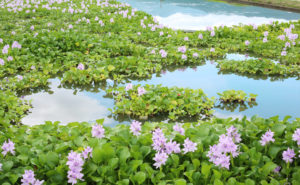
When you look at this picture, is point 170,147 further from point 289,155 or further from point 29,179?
point 29,179

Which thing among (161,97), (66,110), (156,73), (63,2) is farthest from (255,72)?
(63,2)

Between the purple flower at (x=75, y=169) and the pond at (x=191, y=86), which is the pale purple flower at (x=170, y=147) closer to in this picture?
the purple flower at (x=75, y=169)

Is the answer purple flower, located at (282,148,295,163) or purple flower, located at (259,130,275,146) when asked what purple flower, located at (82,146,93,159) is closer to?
purple flower, located at (259,130,275,146)

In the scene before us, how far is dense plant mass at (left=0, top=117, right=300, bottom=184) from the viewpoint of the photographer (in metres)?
2.04

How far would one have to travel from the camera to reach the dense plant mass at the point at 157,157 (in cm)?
204

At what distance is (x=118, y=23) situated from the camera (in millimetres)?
8406

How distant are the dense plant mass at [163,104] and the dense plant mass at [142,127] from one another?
13mm

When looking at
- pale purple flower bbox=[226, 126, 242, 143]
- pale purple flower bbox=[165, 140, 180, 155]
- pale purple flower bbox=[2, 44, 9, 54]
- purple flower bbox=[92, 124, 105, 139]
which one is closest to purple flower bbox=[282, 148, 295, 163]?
pale purple flower bbox=[226, 126, 242, 143]

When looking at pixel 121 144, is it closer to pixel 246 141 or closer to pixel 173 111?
pixel 246 141

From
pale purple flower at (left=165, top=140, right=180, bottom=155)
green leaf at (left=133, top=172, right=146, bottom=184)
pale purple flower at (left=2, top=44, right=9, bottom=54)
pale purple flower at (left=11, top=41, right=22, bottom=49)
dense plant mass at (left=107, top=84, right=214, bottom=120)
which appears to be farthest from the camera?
pale purple flower at (left=11, top=41, right=22, bottom=49)

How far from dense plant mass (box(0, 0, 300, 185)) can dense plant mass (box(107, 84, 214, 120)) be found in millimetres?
13

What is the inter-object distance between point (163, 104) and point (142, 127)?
959 mm

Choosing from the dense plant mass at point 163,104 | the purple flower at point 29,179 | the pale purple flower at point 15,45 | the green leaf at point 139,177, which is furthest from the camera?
the pale purple flower at point 15,45

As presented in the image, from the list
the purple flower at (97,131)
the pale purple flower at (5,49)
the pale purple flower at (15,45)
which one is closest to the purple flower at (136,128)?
the purple flower at (97,131)
